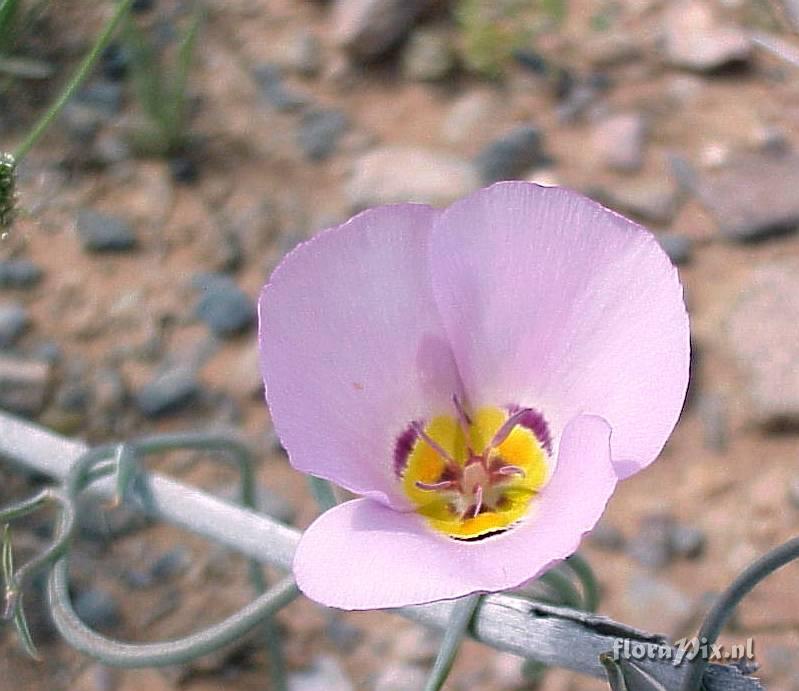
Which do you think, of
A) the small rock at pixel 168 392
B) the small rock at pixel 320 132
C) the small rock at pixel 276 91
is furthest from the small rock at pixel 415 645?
the small rock at pixel 276 91

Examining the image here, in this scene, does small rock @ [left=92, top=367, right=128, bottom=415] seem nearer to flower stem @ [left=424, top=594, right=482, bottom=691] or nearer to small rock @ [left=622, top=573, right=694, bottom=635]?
small rock @ [left=622, top=573, right=694, bottom=635]

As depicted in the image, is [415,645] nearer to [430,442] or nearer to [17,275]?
[430,442]

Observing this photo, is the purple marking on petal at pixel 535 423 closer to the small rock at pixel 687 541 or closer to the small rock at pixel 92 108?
the small rock at pixel 687 541

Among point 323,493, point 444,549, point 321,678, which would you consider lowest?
point 321,678

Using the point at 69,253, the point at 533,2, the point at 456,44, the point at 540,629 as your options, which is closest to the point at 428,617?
the point at 540,629

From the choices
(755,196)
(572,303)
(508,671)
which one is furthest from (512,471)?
(755,196)

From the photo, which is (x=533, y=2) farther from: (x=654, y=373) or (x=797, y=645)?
(x=654, y=373)
